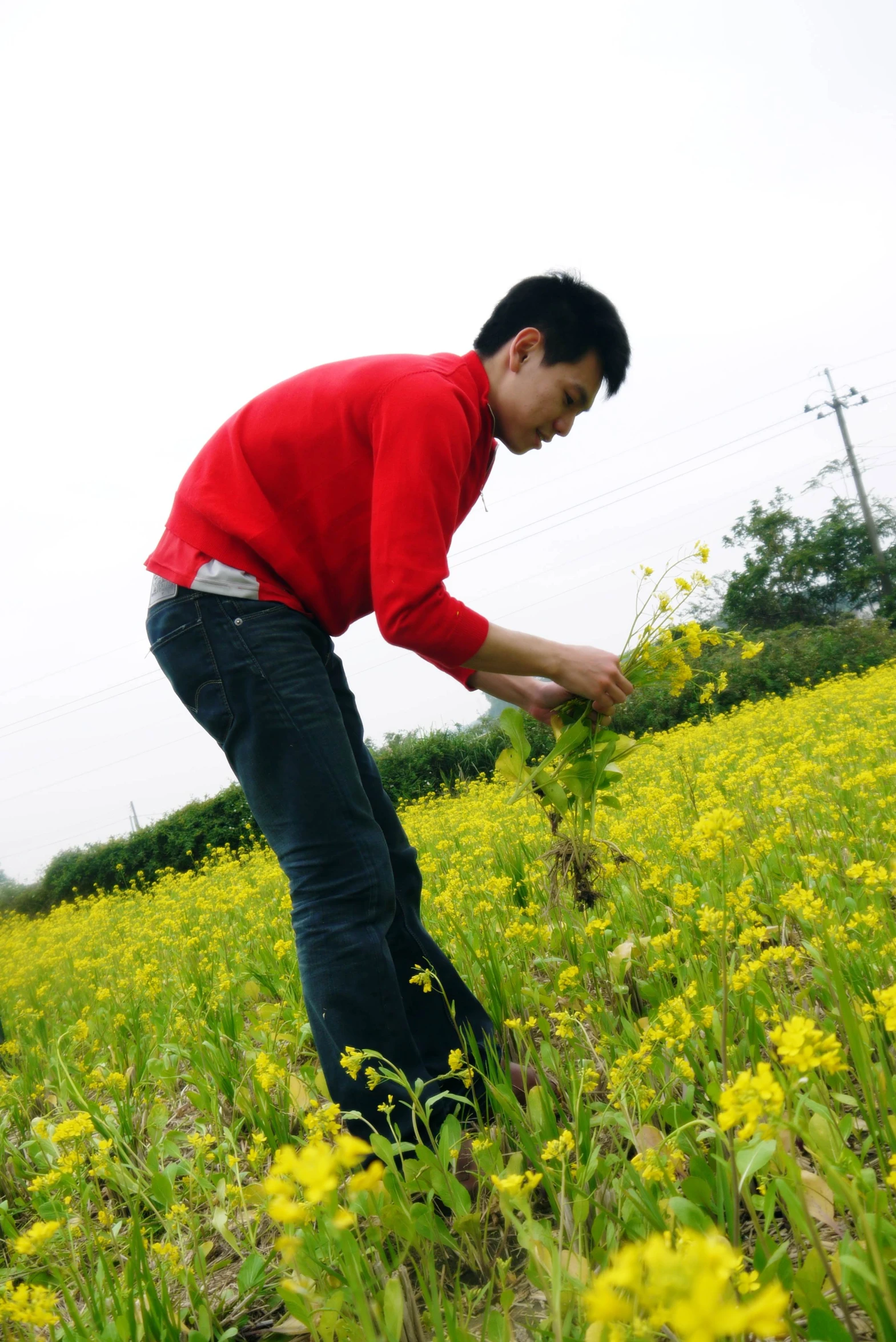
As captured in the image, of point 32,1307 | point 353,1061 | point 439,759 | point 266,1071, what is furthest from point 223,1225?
point 439,759

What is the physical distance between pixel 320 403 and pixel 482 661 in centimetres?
67

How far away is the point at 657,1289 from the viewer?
44 centimetres

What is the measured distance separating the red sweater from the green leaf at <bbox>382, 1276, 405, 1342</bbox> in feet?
3.43

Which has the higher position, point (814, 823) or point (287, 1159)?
point (287, 1159)

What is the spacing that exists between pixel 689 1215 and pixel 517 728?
4.77 ft

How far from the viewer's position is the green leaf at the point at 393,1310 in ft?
3.63

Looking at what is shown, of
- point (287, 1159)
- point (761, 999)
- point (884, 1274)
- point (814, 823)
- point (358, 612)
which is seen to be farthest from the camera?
point (814, 823)

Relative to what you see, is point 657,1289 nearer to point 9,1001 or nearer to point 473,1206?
point 473,1206

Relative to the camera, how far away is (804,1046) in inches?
27.8

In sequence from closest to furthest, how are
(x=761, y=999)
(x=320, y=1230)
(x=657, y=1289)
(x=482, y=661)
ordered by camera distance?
(x=657, y=1289), (x=320, y=1230), (x=761, y=999), (x=482, y=661)

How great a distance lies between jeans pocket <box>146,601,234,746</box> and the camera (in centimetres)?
172

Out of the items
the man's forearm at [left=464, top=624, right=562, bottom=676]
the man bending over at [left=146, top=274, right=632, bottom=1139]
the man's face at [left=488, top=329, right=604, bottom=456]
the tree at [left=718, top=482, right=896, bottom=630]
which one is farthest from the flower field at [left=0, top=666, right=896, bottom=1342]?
the tree at [left=718, top=482, right=896, bottom=630]

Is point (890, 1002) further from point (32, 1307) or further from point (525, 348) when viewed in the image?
point (525, 348)

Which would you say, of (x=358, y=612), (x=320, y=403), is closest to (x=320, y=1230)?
(x=358, y=612)
